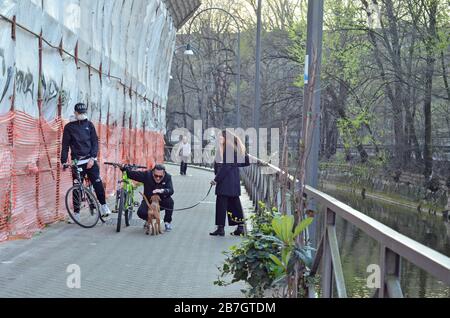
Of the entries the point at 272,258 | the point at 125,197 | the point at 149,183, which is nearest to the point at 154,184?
the point at 149,183

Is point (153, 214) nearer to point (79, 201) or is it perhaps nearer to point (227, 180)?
point (79, 201)

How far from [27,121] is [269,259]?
5.10 m

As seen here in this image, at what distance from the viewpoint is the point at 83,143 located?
1084cm

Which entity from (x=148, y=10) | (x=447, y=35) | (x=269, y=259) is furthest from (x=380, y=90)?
(x=269, y=259)

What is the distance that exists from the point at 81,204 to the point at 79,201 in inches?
3.3

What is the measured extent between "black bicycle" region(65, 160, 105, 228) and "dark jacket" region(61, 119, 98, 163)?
180 mm

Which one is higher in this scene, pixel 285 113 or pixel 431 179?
pixel 285 113

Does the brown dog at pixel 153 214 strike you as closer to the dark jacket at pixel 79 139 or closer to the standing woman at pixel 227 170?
the standing woman at pixel 227 170

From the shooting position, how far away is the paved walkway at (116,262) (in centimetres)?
663

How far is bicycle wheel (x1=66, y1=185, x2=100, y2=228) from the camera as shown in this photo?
1059 centimetres

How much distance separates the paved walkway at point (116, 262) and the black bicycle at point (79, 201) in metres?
0.16
